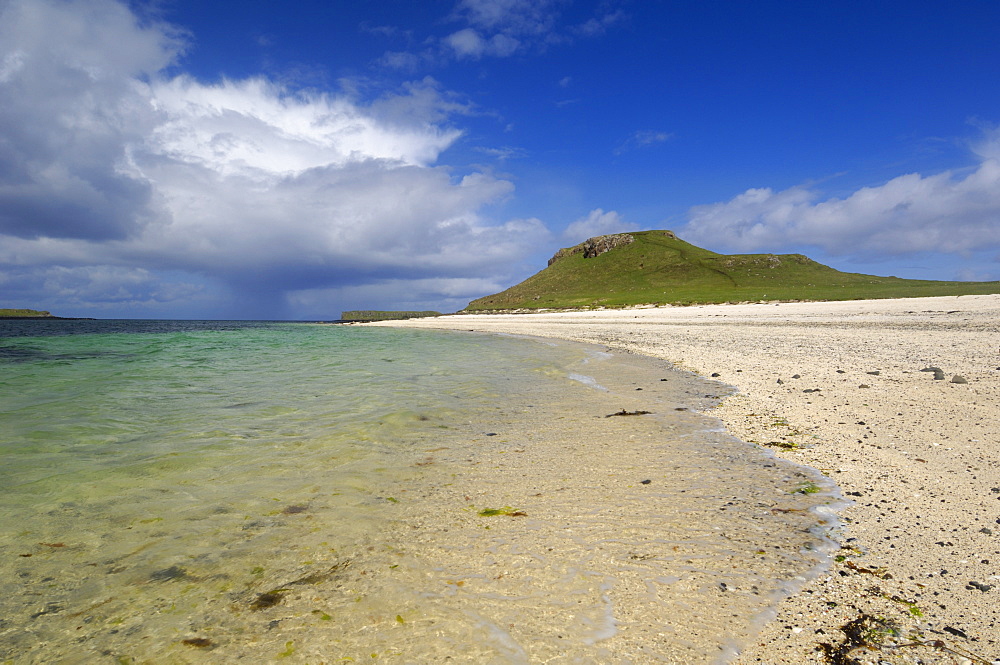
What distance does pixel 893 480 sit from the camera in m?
5.22

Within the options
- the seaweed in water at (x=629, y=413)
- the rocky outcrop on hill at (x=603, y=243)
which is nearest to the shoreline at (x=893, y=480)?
the seaweed in water at (x=629, y=413)

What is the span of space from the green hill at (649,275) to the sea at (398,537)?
74.5m

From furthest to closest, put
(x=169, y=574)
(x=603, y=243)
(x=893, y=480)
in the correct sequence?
(x=603, y=243), (x=893, y=480), (x=169, y=574)

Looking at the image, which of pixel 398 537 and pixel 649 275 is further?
pixel 649 275

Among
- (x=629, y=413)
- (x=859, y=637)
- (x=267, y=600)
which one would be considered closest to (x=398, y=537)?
(x=267, y=600)

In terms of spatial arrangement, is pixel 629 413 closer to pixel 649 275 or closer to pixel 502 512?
pixel 502 512

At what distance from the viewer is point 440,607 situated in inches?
132

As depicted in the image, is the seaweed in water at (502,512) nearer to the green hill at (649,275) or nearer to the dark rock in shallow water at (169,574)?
the dark rock in shallow water at (169,574)

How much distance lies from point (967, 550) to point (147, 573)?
677 centimetres

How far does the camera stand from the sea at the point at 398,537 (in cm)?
306

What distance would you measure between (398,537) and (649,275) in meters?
137

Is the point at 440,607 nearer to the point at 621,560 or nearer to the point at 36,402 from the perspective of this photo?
the point at 621,560

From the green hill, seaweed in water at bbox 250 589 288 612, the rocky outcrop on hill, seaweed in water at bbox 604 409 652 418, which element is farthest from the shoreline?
the rocky outcrop on hill

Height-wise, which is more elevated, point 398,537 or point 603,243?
point 603,243
